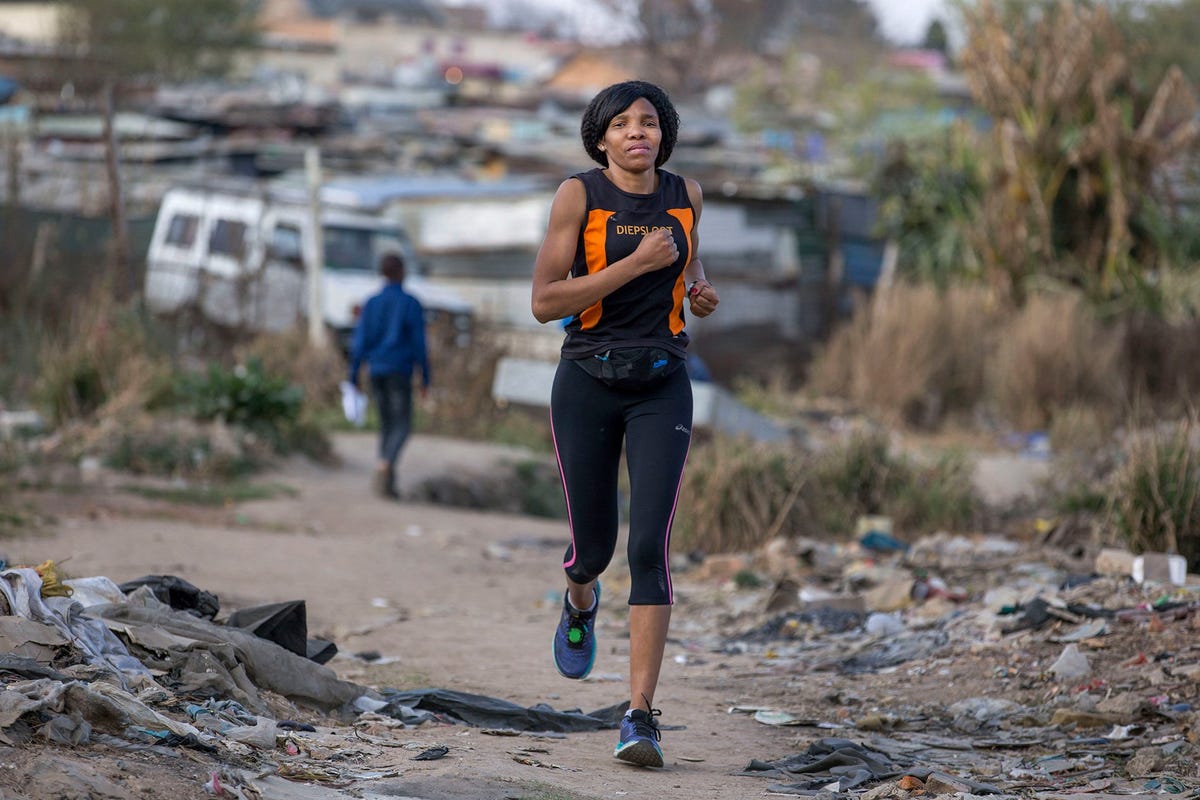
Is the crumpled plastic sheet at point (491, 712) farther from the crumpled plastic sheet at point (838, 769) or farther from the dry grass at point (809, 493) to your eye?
the dry grass at point (809, 493)

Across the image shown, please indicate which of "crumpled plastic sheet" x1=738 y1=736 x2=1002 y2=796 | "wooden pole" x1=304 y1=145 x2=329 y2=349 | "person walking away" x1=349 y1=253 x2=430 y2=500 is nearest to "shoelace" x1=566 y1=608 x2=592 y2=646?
"crumpled plastic sheet" x1=738 y1=736 x2=1002 y2=796

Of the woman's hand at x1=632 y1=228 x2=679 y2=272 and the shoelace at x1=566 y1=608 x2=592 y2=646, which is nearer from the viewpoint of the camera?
the woman's hand at x1=632 y1=228 x2=679 y2=272

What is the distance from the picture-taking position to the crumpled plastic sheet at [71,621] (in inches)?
164

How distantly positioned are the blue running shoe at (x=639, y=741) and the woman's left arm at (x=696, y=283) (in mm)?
1207

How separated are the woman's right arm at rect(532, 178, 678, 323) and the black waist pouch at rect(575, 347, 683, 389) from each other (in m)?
0.17

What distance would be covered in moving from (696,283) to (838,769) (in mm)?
1544

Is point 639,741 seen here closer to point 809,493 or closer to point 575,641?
point 575,641

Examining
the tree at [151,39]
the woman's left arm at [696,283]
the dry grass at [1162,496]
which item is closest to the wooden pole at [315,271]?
the dry grass at [1162,496]

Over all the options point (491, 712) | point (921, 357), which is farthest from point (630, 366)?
point (921, 357)

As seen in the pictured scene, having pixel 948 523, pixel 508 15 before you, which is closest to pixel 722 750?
pixel 948 523

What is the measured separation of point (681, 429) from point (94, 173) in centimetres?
1552

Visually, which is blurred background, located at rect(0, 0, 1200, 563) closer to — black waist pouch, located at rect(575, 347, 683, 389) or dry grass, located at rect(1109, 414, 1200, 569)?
dry grass, located at rect(1109, 414, 1200, 569)

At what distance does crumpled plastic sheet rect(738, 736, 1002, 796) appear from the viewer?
14.1ft

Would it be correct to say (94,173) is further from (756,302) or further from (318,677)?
(318,677)
